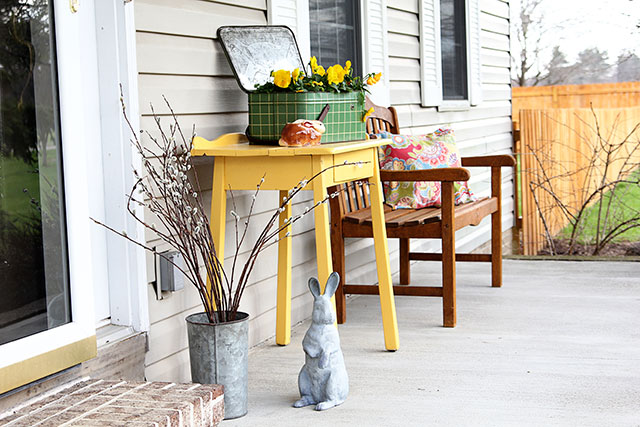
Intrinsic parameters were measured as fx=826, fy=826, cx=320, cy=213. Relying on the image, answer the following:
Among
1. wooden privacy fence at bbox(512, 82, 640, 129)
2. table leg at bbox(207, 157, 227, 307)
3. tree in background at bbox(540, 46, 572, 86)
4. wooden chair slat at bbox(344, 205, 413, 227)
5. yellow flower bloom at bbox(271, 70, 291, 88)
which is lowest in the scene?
wooden chair slat at bbox(344, 205, 413, 227)

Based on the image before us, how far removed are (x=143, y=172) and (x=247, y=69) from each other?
697 millimetres

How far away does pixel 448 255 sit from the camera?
3.47 meters

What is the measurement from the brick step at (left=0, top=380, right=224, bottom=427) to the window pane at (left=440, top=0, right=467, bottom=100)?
151 inches

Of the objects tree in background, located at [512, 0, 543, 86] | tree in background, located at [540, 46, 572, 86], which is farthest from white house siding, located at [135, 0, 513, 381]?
tree in background, located at [540, 46, 572, 86]

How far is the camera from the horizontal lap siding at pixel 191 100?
8.66 ft

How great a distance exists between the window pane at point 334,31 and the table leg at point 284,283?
98 cm

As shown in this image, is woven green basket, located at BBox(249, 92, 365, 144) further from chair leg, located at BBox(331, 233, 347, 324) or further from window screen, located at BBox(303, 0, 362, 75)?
window screen, located at BBox(303, 0, 362, 75)

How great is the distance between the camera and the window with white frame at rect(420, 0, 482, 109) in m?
5.14

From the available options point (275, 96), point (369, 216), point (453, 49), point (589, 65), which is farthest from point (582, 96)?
A: point (275, 96)

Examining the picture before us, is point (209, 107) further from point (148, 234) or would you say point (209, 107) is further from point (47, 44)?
point (47, 44)

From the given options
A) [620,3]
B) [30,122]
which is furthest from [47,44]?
[620,3]

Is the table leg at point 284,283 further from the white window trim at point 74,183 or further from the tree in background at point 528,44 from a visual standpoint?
the tree in background at point 528,44

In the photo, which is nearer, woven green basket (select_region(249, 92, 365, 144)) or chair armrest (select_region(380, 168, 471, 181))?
woven green basket (select_region(249, 92, 365, 144))

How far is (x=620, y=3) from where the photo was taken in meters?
11.1
